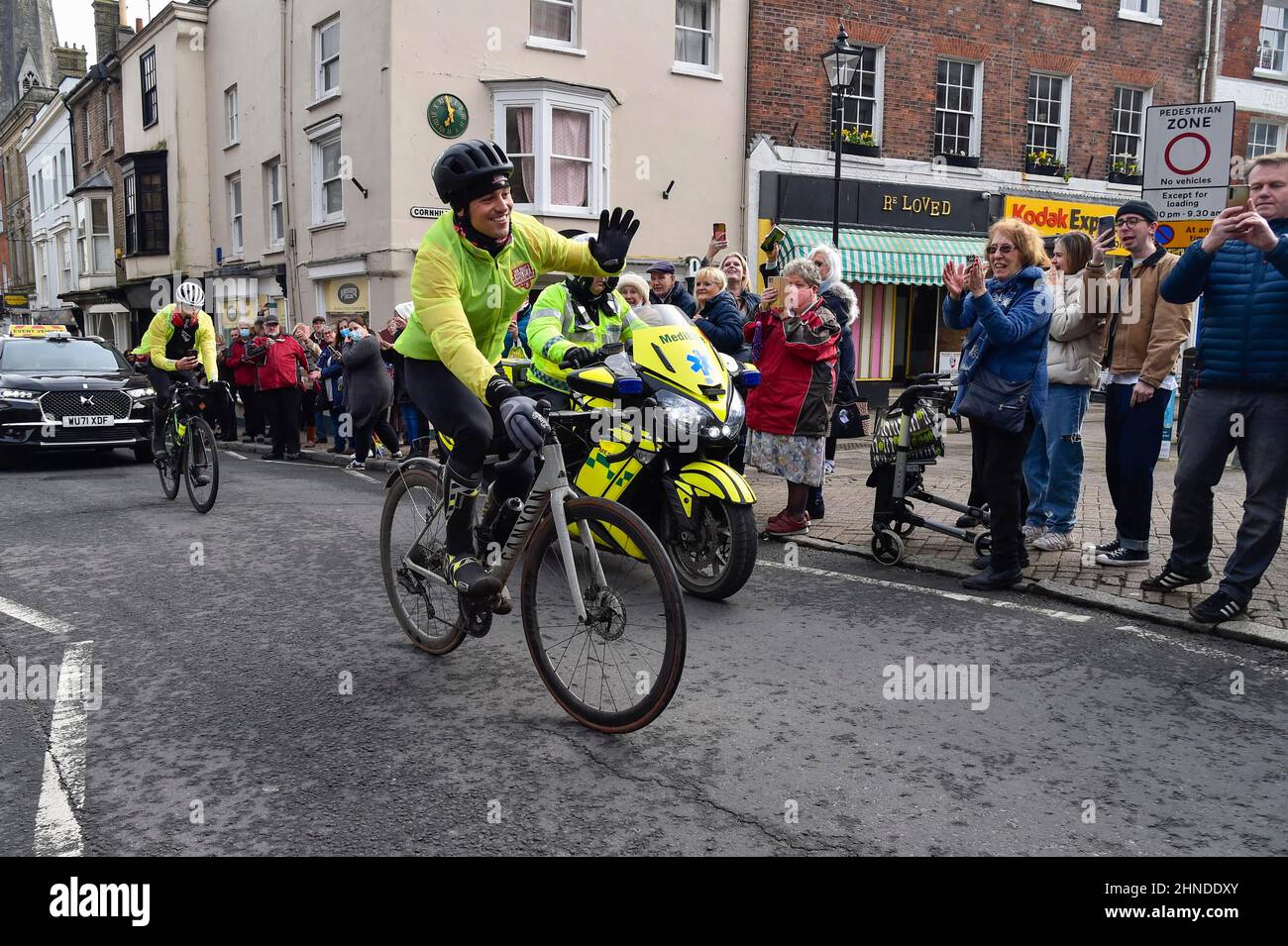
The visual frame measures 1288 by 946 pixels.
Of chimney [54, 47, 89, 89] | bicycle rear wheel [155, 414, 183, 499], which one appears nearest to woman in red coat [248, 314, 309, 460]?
bicycle rear wheel [155, 414, 183, 499]

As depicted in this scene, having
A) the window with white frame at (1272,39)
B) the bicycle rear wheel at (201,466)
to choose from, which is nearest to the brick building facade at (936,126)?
the window with white frame at (1272,39)

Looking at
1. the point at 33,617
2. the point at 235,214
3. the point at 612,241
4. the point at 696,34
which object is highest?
the point at 696,34

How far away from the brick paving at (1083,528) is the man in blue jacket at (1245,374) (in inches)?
14.3

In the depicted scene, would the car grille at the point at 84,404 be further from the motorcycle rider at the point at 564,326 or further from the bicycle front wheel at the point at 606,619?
the bicycle front wheel at the point at 606,619

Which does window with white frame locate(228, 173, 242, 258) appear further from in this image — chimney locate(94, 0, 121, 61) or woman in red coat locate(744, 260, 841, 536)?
woman in red coat locate(744, 260, 841, 536)

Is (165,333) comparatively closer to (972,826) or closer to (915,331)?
(972,826)

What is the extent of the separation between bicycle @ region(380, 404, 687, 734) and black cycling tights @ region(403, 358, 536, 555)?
69 mm

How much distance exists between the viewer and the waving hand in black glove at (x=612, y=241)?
418cm

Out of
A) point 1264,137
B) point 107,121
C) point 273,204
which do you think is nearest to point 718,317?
point 273,204

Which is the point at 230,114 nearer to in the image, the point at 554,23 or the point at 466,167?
the point at 554,23

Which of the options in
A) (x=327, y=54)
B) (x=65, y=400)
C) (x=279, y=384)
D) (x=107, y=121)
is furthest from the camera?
(x=107, y=121)

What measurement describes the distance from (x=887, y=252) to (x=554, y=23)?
8047 mm

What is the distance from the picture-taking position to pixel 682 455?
5727 millimetres
